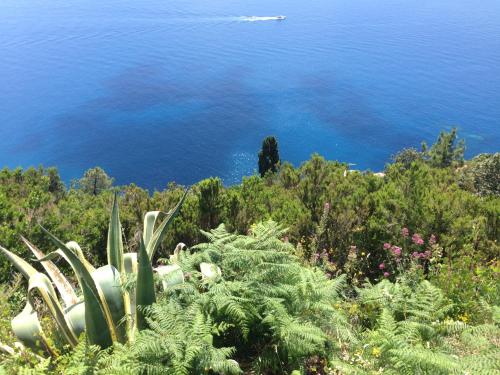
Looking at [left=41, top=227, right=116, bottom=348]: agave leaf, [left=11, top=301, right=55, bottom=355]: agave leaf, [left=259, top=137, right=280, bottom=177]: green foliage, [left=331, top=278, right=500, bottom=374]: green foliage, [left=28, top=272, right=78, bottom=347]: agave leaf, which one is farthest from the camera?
[left=259, top=137, right=280, bottom=177]: green foliage

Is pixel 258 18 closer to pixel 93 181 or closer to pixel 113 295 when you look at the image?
pixel 93 181

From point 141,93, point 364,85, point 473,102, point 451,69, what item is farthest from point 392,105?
point 141,93

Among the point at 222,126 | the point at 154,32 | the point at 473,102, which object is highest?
the point at 154,32

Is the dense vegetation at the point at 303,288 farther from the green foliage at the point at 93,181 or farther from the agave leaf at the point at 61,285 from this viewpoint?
the green foliage at the point at 93,181

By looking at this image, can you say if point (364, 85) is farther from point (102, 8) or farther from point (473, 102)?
point (102, 8)

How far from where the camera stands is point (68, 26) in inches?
4158

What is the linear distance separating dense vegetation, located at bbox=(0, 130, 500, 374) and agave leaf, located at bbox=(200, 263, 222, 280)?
0.19ft

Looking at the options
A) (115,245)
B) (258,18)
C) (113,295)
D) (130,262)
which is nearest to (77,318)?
(113,295)

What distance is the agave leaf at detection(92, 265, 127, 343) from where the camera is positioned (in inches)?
131

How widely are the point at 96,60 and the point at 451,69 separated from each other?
212 ft

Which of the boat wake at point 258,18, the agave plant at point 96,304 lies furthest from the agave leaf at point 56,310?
the boat wake at point 258,18

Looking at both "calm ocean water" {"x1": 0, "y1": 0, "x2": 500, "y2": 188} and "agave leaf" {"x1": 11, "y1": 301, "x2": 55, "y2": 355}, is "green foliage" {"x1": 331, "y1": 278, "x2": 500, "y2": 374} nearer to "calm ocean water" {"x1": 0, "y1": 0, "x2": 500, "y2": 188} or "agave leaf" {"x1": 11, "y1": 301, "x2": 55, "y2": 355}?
"agave leaf" {"x1": 11, "y1": 301, "x2": 55, "y2": 355}

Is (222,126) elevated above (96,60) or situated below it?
below

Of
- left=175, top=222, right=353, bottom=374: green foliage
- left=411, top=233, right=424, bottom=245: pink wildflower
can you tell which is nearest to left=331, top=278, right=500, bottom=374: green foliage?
left=175, top=222, right=353, bottom=374: green foliage
